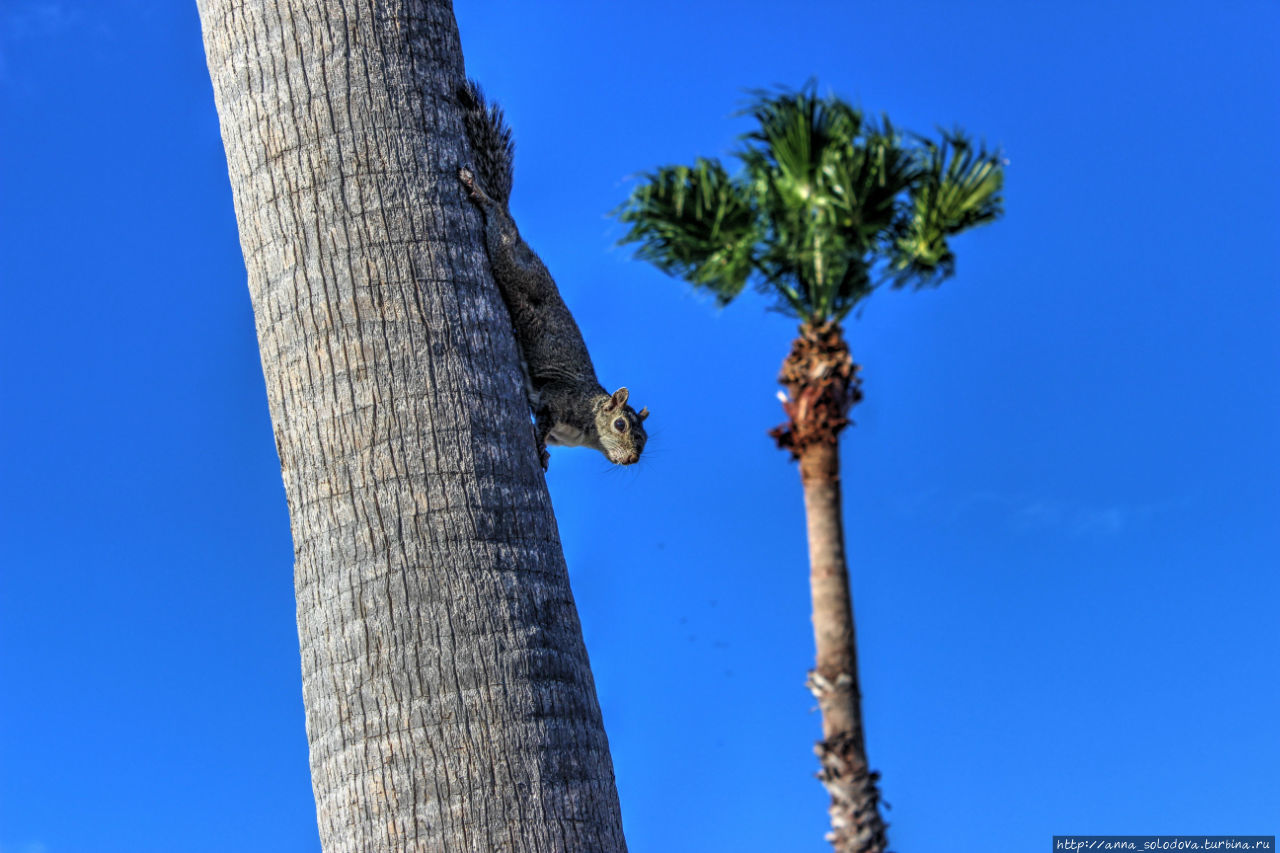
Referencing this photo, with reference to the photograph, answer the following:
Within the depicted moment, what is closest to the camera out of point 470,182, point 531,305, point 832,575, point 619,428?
point 470,182

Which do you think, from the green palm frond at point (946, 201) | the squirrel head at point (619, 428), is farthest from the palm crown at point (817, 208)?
the squirrel head at point (619, 428)

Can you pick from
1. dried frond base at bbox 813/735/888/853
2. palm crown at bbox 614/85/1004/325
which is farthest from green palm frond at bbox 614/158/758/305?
dried frond base at bbox 813/735/888/853

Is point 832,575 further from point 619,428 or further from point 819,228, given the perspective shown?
point 619,428

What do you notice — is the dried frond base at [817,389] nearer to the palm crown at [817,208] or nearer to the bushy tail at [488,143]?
the palm crown at [817,208]

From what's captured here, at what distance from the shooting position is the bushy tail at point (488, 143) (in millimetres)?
3213

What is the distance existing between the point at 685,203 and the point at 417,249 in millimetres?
9808

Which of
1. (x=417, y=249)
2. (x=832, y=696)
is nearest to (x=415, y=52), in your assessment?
(x=417, y=249)

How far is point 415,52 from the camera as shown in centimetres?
303

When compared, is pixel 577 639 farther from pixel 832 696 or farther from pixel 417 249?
pixel 832 696

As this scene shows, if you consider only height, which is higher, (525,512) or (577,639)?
(525,512)

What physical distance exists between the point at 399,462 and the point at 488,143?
109 cm

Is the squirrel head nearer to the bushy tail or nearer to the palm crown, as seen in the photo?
the bushy tail

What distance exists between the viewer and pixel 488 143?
10.9 feet

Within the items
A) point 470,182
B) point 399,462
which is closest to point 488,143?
point 470,182
